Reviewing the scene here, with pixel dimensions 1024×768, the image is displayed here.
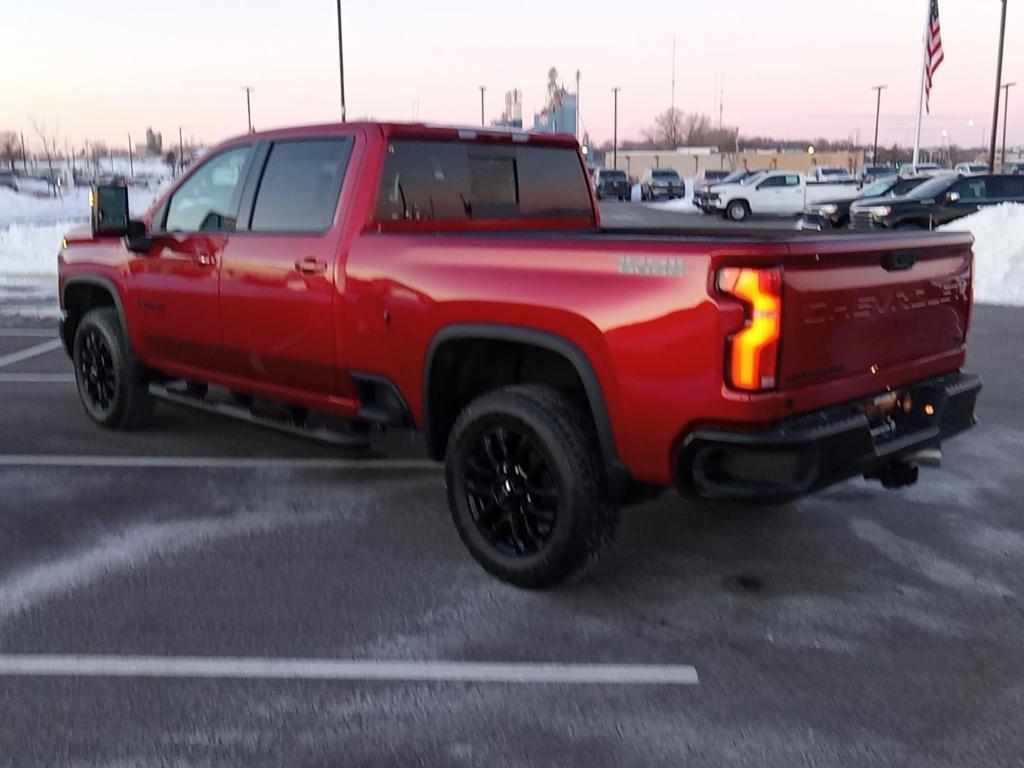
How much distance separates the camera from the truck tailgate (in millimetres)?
3402

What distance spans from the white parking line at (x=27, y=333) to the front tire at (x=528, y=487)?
27.0 ft

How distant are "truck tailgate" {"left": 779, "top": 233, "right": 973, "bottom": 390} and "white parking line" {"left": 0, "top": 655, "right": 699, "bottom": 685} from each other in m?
1.15

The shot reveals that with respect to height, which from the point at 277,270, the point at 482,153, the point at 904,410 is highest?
the point at 482,153

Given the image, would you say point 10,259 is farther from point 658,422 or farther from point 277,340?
point 658,422

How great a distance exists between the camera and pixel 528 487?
4113 mm

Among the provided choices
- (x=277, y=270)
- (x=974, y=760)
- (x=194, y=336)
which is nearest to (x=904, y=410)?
(x=974, y=760)

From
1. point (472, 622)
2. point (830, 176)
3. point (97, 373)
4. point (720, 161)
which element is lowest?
point (472, 622)

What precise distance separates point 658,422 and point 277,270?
237 centimetres

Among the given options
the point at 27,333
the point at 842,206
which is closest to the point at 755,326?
the point at 27,333

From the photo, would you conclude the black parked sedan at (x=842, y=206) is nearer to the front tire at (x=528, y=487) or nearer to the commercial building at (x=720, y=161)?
the front tire at (x=528, y=487)

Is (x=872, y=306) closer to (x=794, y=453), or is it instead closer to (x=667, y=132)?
(x=794, y=453)

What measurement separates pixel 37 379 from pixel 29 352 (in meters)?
1.57

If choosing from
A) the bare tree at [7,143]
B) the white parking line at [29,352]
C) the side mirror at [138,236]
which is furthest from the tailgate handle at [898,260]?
the bare tree at [7,143]

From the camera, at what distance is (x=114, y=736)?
3051 mm
